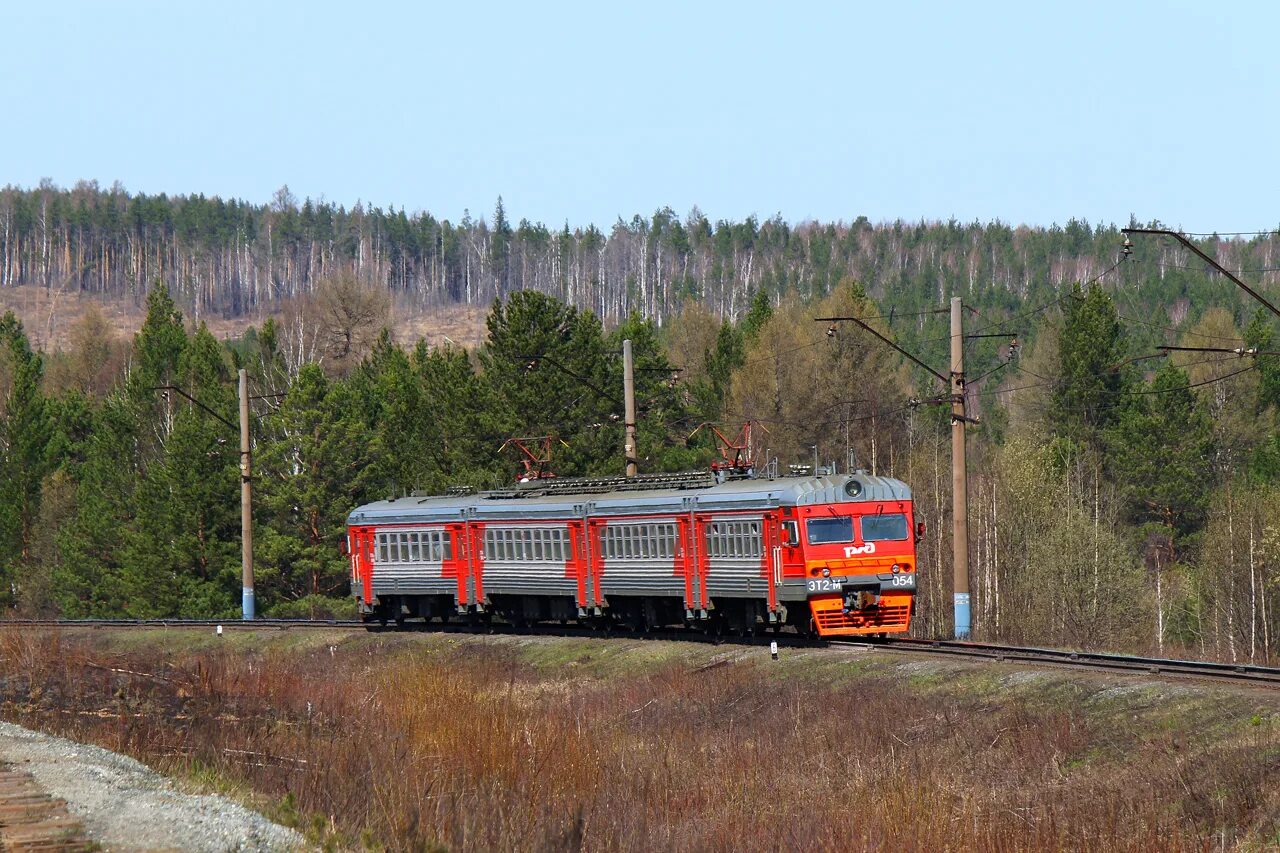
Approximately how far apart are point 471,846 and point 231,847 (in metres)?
1.81

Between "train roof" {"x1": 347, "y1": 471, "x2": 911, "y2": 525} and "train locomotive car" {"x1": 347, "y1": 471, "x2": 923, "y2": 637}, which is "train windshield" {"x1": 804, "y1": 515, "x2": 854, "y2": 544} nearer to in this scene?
"train locomotive car" {"x1": 347, "y1": 471, "x2": 923, "y2": 637}

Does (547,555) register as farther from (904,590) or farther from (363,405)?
(363,405)

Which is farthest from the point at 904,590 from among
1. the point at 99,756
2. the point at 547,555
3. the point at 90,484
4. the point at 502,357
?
the point at 90,484

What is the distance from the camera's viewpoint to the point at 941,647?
28.5 meters

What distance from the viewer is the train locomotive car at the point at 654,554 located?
98.4 ft

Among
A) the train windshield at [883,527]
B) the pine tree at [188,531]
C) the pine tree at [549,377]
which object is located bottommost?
the pine tree at [188,531]

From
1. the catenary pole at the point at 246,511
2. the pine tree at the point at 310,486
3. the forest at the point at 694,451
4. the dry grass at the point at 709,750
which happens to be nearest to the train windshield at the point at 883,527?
the dry grass at the point at 709,750

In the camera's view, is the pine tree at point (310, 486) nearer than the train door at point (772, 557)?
No

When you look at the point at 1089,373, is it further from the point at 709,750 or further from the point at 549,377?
the point at 709,750

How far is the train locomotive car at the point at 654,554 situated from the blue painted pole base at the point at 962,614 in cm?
238

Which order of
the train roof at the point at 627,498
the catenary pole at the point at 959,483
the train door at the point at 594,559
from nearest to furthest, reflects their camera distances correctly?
the train roof at the point at 627,498, the catenary pole at the point at 959,483, the train door at the point at 594,559

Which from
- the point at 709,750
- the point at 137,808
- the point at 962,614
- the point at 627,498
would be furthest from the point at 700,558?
the point at 137,808

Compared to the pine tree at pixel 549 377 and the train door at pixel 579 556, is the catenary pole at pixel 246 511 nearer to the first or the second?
the pine tree at pixel 549 377

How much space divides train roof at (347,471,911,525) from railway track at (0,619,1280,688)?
247 centimetres
